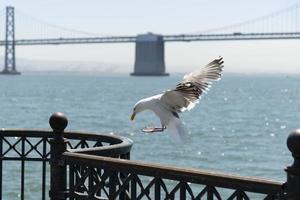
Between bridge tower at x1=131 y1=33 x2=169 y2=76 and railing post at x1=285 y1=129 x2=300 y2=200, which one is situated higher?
railing post at x1=285 y1=129 x2=300 y2=200

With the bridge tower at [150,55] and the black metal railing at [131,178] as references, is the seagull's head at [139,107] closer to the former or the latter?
the black metal railing at [131,178]

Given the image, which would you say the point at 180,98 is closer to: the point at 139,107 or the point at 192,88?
the point at 192,88

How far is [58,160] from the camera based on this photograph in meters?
5.66

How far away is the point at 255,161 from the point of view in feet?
90.1

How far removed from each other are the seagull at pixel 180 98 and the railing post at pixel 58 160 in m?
0.67

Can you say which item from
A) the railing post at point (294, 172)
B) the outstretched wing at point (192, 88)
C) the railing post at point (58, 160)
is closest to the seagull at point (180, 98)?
the outstretched wing at point (192, 88)

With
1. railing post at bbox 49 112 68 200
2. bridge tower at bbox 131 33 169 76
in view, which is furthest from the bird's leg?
bridge tower at bbox 131 33 169 76

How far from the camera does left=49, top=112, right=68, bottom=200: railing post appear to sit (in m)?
5.67

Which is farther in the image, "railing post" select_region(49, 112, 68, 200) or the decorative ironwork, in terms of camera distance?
"railing post" select_region(49, 112, 68, 200)

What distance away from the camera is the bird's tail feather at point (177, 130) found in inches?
193

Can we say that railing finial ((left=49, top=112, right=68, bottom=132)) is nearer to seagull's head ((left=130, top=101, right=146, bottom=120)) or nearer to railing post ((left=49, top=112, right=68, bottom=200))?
railing post ((left=49, top=112, right=68, bottom=200))

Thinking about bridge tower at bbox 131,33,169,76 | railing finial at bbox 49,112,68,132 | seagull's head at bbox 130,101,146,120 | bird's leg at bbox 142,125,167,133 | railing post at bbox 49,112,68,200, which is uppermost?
seagull's head at bbox 130,101,146,120

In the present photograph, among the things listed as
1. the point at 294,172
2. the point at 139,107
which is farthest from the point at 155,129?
the point at 294,172

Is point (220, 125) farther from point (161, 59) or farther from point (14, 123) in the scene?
point (161, 59)
